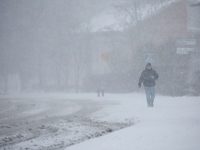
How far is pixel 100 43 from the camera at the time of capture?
32625mm

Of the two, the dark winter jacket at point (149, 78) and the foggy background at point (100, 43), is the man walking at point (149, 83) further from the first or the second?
the foggy background at point (100, 43)

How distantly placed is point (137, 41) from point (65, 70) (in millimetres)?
18430

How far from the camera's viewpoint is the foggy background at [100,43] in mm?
17250

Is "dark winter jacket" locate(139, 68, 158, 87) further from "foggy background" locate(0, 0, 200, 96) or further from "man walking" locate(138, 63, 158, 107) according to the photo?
"foggy background" locate(0, 0, 200, 96)

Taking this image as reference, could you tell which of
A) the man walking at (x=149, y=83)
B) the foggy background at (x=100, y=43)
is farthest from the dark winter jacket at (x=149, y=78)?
the foggy background at (x=100, y=43)

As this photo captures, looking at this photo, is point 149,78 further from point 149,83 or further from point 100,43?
point 100,43

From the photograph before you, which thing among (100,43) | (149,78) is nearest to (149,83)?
(149,78)

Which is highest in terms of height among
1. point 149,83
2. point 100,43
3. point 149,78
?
point 100,43

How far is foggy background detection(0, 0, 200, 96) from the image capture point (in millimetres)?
17250

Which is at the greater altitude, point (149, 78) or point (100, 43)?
point (100, 43)

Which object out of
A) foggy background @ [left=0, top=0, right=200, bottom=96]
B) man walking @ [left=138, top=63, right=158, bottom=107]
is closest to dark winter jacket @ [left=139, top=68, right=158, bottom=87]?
man walking @ [left=138, top=63, right=158, bottom=107]

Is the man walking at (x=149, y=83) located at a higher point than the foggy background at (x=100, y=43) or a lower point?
lower

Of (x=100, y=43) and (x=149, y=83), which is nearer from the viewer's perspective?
(x=149, y=83)

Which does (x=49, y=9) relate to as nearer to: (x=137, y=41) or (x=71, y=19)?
(x=71, y=19)
